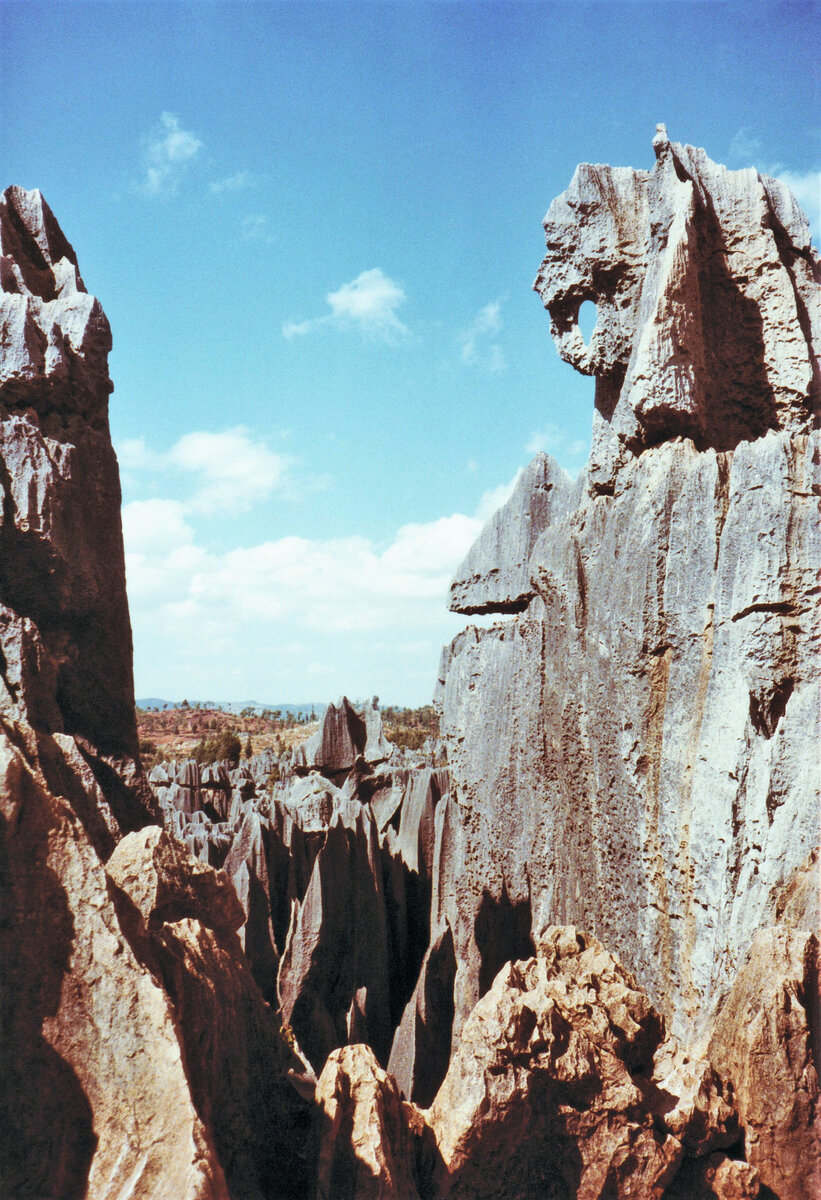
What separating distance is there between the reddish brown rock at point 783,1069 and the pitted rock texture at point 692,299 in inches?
104

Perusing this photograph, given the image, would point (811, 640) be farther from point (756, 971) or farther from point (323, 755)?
point (323, 755)

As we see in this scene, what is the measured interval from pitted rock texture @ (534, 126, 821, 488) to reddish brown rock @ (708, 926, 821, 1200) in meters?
2.65

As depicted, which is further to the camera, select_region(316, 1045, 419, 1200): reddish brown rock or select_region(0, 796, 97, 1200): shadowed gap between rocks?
select_region(316, 1045, 419, 1200): reddish brown rock

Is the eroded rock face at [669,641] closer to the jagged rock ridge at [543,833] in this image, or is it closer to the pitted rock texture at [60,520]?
the jagged rock ridge at [543,833]

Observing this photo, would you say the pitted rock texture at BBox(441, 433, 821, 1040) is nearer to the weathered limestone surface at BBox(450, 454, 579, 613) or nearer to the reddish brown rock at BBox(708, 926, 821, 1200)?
the reddish brown rock at BBox(708, 926, 821, 1200)

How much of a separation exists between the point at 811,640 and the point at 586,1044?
1.99 meters

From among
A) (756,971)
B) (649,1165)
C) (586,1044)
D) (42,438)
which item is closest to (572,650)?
(756,971)

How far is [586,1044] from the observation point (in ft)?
9.31

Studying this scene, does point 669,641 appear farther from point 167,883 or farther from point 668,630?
point 167,883

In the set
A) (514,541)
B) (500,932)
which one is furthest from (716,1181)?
(514,541)

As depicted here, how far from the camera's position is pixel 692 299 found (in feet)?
14.1

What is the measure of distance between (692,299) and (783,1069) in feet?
12.1

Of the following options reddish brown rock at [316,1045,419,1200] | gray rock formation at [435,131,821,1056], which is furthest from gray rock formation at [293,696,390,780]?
reddish brown rock at [316,1045,419,1200]

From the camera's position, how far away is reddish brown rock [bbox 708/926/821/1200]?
2953mm
